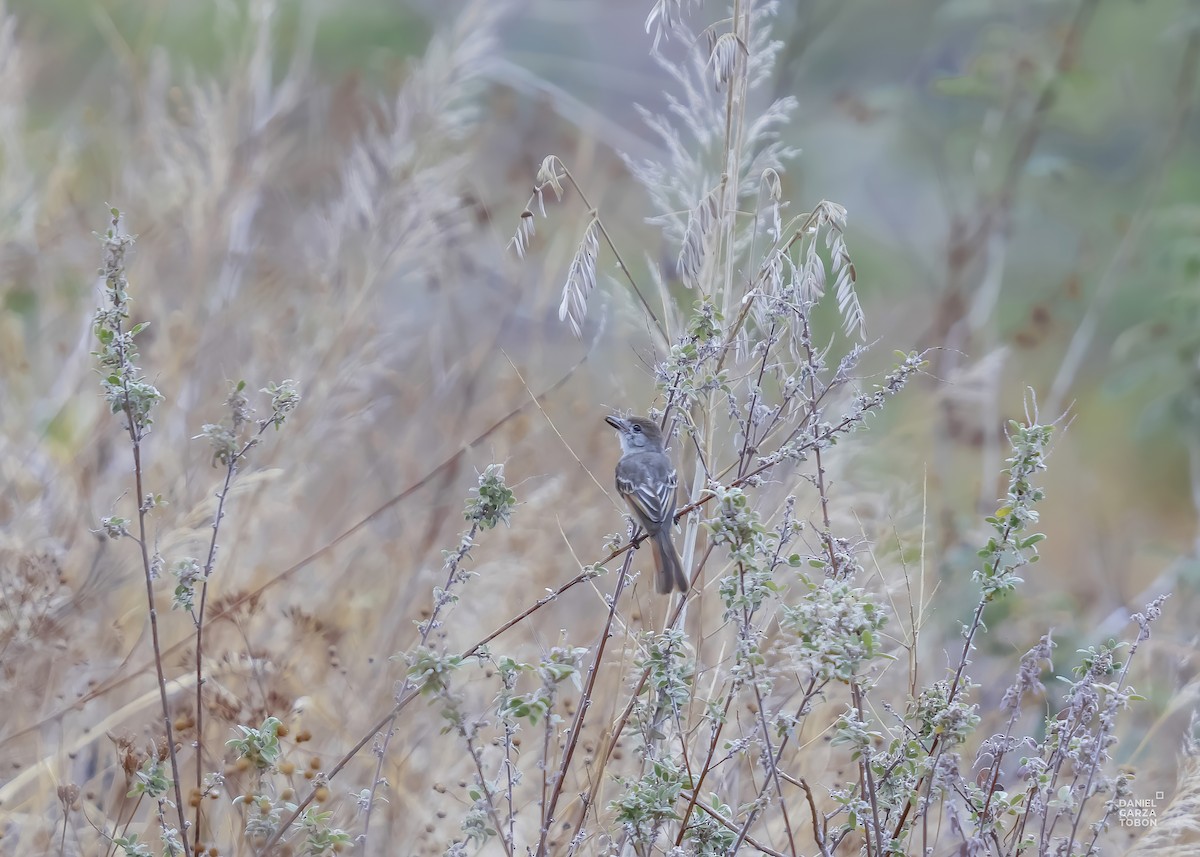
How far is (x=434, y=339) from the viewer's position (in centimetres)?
429

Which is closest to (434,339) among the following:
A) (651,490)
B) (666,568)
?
(651,490)

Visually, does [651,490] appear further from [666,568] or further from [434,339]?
[434,339]

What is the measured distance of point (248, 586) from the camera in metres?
3.65

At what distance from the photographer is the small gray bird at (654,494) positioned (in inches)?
101

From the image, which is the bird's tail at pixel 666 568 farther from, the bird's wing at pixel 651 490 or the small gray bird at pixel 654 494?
the bird's wing at pixel 651 490

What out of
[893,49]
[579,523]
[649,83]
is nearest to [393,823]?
[579,523]

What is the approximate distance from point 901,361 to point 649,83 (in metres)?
6.61

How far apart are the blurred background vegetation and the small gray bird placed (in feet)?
0.49

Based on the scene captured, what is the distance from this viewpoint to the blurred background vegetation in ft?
10.7

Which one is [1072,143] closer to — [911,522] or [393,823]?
[911,522]

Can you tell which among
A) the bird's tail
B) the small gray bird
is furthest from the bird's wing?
the bird's tail

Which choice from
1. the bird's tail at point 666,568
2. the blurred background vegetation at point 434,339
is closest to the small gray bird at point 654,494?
the bird's tail at point 666,568

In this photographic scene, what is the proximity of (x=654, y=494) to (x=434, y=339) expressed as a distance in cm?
169

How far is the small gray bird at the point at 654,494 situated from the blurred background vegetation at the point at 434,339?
15cm
